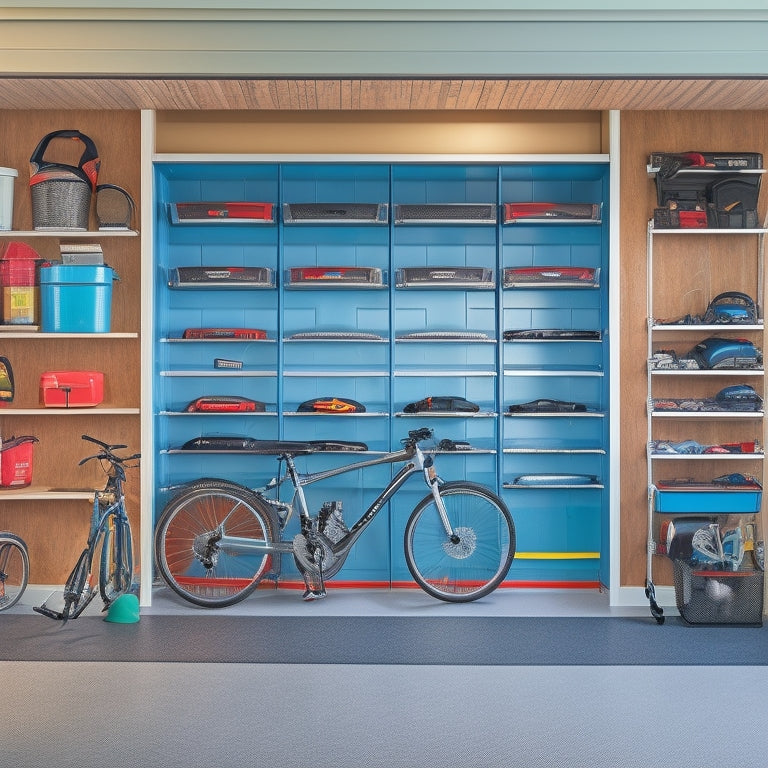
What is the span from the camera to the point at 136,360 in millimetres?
5441

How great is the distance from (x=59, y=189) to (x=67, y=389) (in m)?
1.16

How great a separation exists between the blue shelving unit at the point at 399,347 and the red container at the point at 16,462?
0.82 meters

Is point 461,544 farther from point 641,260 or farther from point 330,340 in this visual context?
point 641,260

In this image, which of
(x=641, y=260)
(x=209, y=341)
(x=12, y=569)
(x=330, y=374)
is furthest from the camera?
(x=330, y=374)

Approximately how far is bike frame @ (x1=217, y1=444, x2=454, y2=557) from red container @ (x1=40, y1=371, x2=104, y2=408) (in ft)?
3.74

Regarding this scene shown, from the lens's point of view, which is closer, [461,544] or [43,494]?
[43,494]

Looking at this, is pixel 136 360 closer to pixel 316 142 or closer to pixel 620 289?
pixel 316 142

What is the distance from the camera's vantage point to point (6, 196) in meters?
5.30

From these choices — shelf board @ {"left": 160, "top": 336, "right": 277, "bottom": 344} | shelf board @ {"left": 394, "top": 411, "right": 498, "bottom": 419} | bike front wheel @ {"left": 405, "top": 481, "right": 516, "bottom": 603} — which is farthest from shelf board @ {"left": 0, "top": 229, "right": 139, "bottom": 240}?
bike front wheel @ {"left": 405, "top": 481, "right": 516, "bottom": 603}

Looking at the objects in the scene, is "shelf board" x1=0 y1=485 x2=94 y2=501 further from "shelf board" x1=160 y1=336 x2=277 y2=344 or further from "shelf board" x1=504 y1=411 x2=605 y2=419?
"shelf board" x1=504 y1=411 x2=605 y2=419

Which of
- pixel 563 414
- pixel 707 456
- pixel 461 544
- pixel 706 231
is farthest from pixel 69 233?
pixel 707 456

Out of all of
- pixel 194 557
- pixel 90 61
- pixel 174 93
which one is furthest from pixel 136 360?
pixel 90 61

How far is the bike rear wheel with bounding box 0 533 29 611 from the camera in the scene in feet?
16.8

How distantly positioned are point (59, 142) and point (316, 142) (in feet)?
5.12
